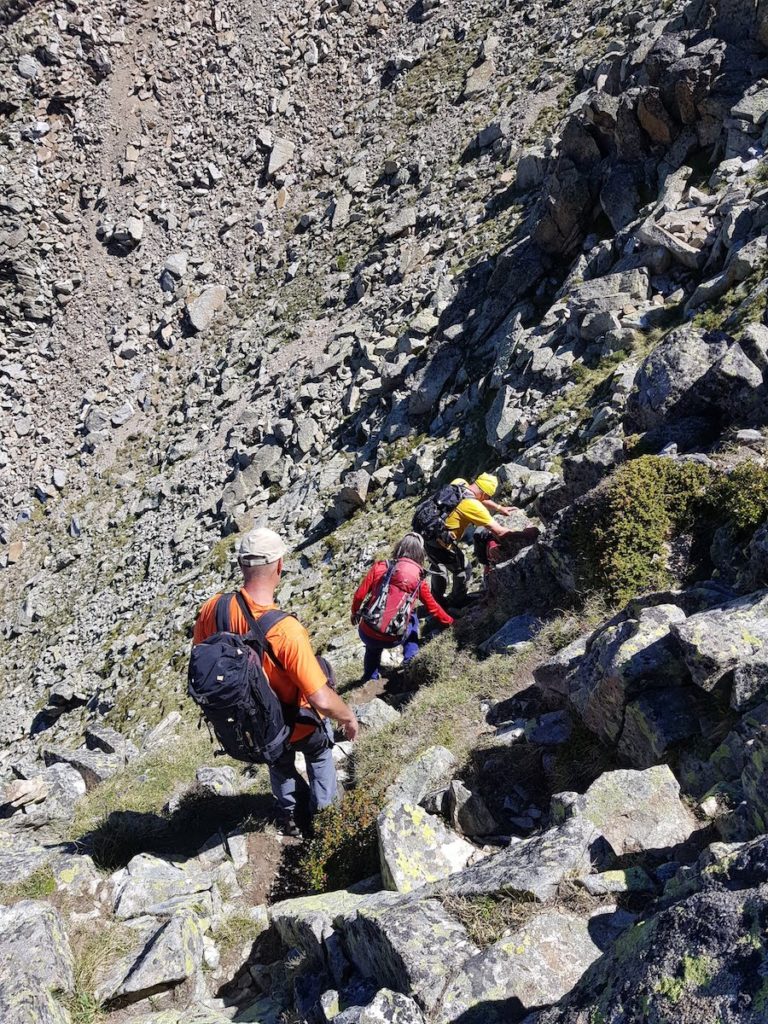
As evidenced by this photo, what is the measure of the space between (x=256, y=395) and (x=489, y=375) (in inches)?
523

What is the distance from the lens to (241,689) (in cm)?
564

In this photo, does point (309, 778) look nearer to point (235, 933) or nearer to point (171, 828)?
point (235, 933)

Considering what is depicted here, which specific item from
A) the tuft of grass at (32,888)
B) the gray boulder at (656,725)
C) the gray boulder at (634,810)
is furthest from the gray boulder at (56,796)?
the gray boulder at (656,725)

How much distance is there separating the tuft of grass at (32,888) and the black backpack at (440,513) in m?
7.04

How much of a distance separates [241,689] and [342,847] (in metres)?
1.77

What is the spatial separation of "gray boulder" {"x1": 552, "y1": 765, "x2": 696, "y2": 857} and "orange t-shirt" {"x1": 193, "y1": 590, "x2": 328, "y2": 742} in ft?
6.78

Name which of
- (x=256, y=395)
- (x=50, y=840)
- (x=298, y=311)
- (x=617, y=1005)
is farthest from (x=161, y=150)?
(x=617, y=1005)

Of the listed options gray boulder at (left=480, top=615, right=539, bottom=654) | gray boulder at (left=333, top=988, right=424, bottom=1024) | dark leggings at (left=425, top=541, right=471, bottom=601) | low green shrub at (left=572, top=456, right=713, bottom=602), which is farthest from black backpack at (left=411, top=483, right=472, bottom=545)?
gray boulder at (left=333, top=988, right=424, bottom=1024)

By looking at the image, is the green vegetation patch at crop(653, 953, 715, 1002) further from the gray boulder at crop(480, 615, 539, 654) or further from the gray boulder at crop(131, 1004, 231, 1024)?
the gray boulder at crop(480, 615, 539, 654)

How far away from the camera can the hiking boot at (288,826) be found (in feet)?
23.1

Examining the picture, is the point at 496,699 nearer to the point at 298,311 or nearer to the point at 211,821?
the point at 211,821

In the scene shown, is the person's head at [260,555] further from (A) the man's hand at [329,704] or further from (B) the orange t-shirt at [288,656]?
(A) the man's hand at [329,704]

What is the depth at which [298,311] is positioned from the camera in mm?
34156

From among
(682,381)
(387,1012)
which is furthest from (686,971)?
(682,381)
